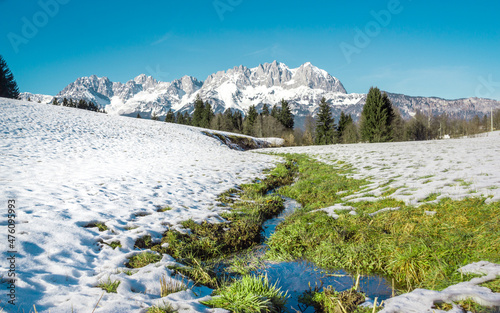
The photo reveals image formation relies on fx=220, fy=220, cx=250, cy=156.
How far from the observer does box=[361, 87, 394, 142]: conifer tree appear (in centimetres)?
4144

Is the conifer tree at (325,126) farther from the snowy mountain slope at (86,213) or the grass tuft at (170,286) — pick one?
the grass tuft at (170,286)

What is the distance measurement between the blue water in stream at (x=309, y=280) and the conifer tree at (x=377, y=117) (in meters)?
43.8

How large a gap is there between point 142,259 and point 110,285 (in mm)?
804

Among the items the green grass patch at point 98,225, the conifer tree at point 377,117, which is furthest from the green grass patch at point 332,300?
the conifer tree at point 377,117

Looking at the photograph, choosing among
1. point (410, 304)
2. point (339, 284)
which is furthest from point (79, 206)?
point (410, 304)

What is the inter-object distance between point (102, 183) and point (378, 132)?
45602mm

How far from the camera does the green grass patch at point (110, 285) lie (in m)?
3.10

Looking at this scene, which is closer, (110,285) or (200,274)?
(110,285)

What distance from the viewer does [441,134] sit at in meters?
83.9

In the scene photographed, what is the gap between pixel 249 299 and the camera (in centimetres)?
294

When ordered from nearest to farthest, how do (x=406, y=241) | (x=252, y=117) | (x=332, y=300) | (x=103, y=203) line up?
(x=332, y=300)
(x=406, y=241)
(x=103, y=203)
(x=252, y=117)

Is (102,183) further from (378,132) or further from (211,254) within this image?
(378,132)

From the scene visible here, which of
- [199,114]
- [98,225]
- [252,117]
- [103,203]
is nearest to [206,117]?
[199,114]

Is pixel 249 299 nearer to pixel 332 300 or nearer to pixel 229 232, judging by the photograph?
pixel 332 300
